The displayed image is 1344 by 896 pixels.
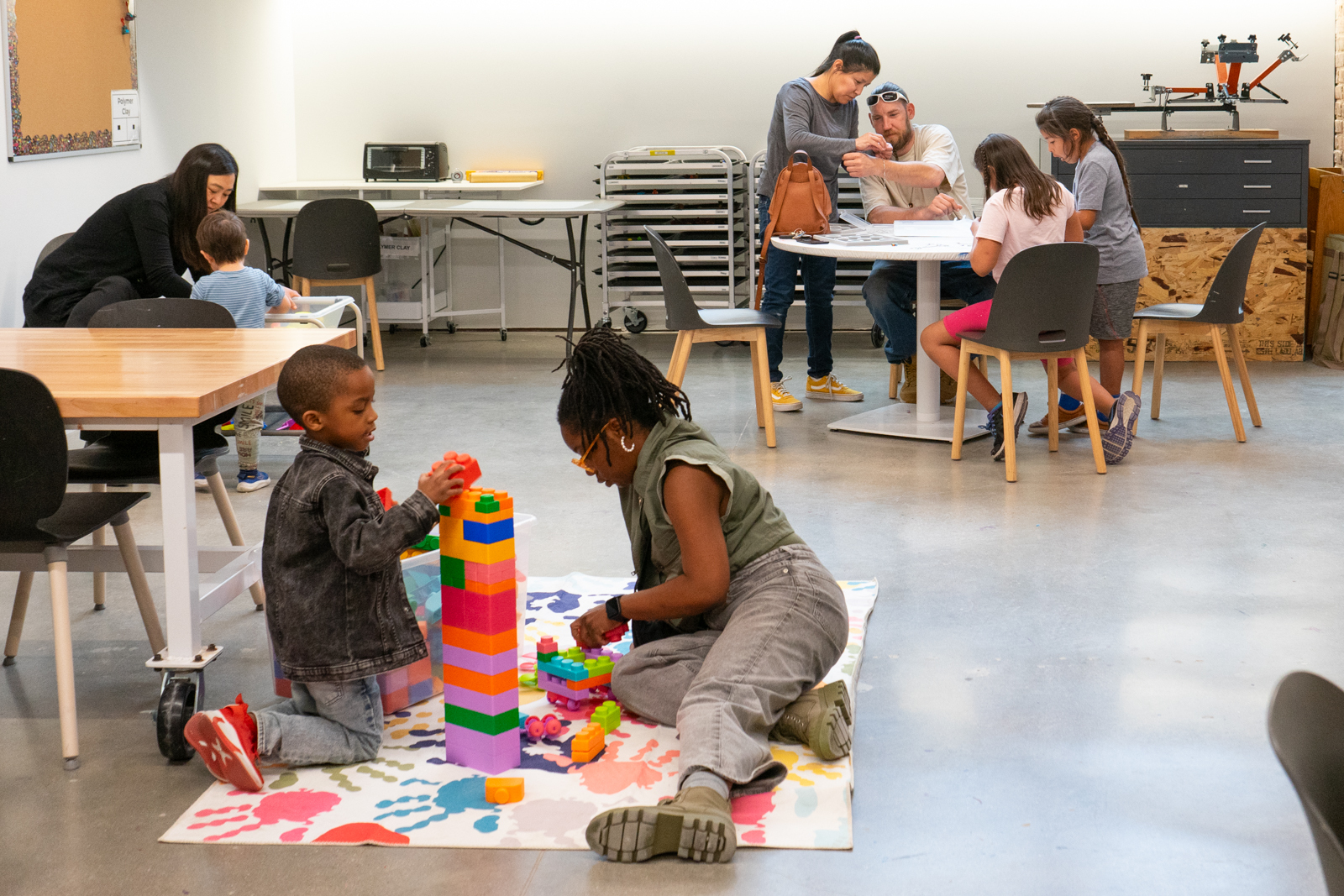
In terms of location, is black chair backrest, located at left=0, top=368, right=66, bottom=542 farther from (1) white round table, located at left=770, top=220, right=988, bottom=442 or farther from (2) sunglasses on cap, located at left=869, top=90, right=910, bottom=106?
(2) sunglasses on cap, located at left=869, top=90, right=910, bottom=106

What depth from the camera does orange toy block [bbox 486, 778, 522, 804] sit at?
2.26m

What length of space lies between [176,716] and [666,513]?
98 cm

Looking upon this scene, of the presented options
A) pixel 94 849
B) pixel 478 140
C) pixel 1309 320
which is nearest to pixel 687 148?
pixel 478 140

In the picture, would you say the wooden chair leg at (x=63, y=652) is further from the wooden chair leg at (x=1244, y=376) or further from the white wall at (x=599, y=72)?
the white wall at (x=599, y=72)

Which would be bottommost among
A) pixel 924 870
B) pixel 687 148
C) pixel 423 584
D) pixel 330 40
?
pixel 924 870

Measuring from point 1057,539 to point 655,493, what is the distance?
1.78 m

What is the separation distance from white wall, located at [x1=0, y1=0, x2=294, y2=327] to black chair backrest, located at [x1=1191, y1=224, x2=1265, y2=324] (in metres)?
4.57

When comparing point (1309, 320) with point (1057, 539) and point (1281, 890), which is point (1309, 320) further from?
point (1281, 890)

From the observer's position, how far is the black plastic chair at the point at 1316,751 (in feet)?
3.28

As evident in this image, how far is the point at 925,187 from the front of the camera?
18.3 feet

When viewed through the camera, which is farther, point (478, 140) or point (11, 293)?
point (478, 140)

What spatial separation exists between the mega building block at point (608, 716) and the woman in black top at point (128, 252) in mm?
2499

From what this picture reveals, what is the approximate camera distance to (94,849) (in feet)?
7.01

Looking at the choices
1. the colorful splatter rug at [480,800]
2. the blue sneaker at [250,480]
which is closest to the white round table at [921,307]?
the blue sneaker at [250,480]
